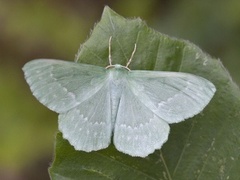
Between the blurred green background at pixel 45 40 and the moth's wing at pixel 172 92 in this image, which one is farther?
the blurred green background at pixel 45 40

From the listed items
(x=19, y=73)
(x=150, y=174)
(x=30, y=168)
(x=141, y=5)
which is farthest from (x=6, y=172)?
(x=150, y=174)

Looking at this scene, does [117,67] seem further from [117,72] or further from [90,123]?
[90,123]

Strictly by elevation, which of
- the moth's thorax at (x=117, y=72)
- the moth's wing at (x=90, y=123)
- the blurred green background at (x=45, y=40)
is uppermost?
the moth's thorax at (x=117, y=72)

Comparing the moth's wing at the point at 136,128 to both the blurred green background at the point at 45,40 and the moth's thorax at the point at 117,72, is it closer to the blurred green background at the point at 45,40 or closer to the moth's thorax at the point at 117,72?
the moth's thorax at the point at 117,72

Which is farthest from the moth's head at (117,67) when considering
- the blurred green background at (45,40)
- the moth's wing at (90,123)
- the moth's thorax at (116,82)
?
the blurred green background at (45,40)

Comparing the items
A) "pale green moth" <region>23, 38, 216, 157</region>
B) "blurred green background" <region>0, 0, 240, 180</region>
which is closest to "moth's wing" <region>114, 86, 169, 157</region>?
"pale green moth" <region>23, 38, 216, 157</region>

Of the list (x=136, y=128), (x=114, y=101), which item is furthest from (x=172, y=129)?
(x=114, y=101)
